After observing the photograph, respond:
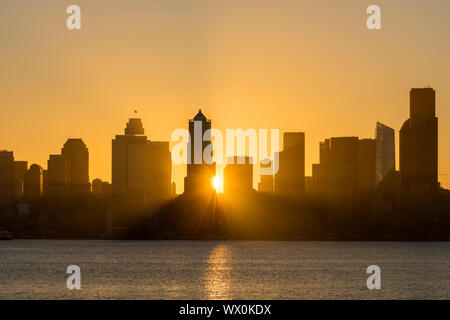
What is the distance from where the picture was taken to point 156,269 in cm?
A: 14575

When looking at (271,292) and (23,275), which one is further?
(23,275)

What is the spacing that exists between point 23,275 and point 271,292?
48127 millimetres
